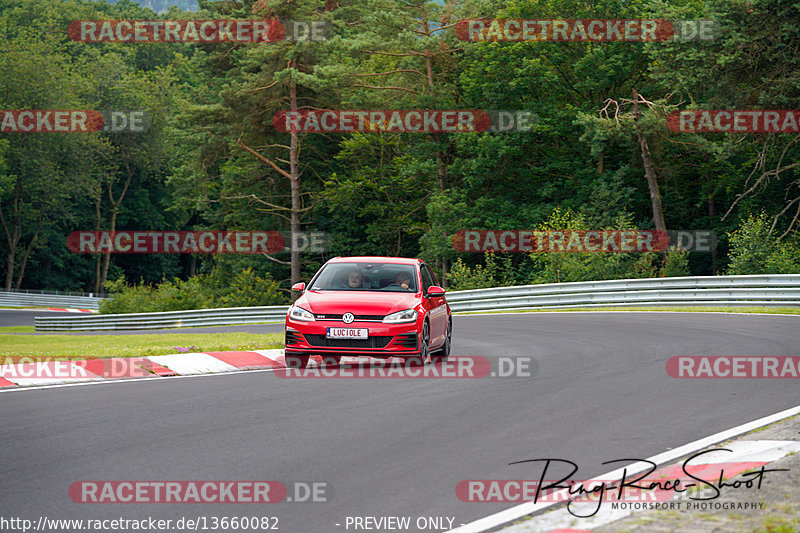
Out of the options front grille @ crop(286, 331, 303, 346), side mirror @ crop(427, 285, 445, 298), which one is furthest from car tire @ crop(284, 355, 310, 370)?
side mirror @ crop(427, 285, 445, 298)

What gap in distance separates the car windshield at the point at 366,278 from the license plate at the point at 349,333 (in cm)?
134

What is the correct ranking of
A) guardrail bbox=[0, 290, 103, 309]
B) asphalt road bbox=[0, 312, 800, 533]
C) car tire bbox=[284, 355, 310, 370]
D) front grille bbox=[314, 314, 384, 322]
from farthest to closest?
1. guardrail bbox=[0, 290, 103, 309]
2. car tire bbox=[284, 355, 310, 370]
3. front grille bbox=[314, 314, 384, 322]
4. asphalt road bbox=[0, 312, 800, 533]

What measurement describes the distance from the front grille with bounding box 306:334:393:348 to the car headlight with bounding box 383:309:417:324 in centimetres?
24

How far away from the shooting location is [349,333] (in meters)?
12.0

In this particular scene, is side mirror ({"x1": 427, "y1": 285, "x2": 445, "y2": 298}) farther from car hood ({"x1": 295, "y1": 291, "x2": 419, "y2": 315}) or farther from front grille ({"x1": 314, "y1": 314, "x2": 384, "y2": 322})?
front grille ({"x1": 314, "y1": 314, "x2": 384, "y2": 322})

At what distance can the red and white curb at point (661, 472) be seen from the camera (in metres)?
4.84

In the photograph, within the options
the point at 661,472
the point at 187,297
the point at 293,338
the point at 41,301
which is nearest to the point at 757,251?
the point at 293,338

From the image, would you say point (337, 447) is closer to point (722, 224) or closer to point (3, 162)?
point (722, 224)

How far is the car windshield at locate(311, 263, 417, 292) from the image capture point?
13.4 m

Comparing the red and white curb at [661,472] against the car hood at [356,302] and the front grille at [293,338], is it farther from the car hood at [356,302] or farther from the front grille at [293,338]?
the front grille at [293,338]

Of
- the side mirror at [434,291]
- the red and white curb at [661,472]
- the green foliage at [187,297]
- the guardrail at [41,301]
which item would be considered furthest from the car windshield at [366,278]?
the guardrail at [41,301]

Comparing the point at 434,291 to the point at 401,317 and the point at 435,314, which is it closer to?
the point at 435,314

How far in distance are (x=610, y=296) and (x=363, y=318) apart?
59.5 feet

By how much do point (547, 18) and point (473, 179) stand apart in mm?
9618
